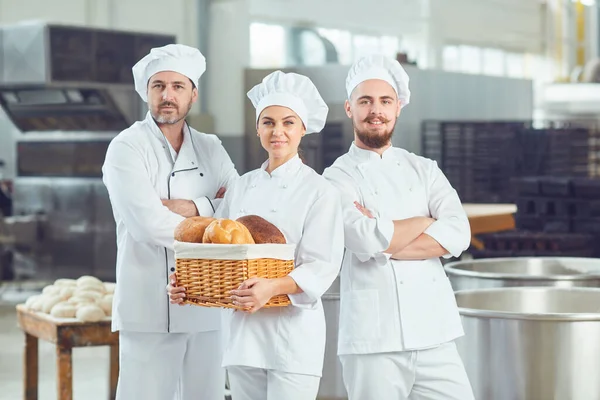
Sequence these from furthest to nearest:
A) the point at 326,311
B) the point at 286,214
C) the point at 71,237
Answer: the point at 71,237, the point at 326,311, the point at 286,214

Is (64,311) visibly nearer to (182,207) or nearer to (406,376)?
(182,207)

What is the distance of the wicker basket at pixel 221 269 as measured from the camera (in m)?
2.29

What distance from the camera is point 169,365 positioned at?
9.58ft

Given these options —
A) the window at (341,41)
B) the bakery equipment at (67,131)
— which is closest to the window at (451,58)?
the window at (341,41)

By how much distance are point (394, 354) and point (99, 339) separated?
1946mm

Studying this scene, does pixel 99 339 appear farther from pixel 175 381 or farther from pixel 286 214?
pixel 286 214

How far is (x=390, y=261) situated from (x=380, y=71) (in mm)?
491

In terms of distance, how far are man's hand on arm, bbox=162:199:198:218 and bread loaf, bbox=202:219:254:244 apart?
56 cm

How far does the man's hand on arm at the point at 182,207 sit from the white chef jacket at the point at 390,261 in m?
0.42

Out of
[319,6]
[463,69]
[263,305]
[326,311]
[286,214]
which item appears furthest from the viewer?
[463,69]

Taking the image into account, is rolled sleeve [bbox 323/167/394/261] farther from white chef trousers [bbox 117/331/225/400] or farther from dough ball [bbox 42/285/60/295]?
dough ball [bbox 42/285/60/295]

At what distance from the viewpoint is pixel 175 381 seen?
2.95m

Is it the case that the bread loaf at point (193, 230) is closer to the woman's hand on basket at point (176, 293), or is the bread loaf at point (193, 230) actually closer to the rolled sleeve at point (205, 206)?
the woman's hand on basket at point (176, 293)

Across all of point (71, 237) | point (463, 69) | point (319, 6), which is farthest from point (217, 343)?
point (463, 69)
